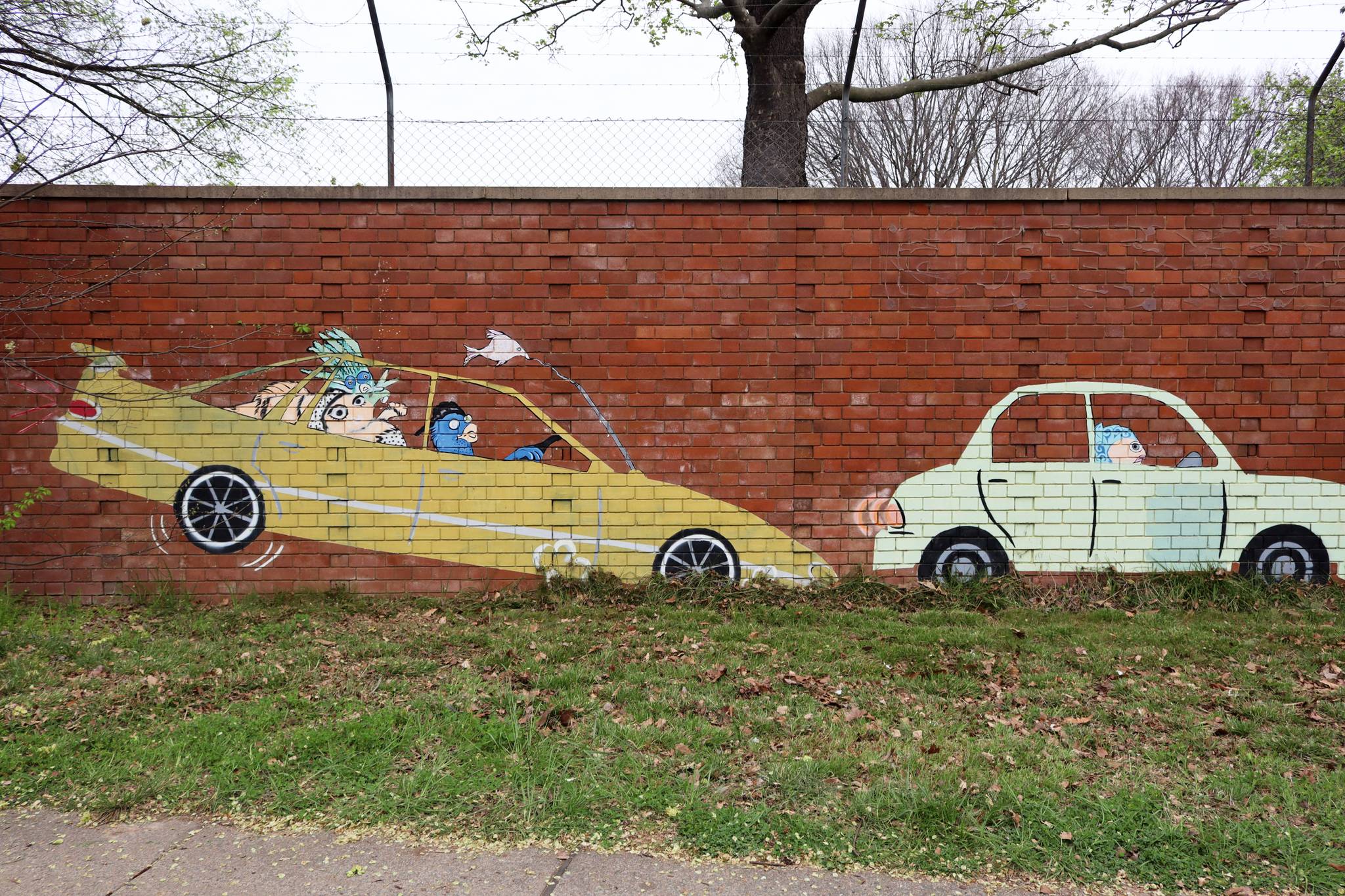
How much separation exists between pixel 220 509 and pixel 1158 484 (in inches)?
272

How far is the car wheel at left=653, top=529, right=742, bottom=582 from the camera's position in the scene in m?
5.99

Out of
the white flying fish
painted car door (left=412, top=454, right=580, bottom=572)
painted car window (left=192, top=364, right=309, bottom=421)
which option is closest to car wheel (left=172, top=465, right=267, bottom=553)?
painted car window (left=192, top=364, right=309, bottom=421)

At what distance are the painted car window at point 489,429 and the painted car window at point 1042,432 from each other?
3140 mm

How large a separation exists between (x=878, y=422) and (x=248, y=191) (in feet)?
A: 16.0

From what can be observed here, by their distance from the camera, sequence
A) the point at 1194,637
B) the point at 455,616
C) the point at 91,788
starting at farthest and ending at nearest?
the point at 455,616
the point at 1194,637
the point at 91,788

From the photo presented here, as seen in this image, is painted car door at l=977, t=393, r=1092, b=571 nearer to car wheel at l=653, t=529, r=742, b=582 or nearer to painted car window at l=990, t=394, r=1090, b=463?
painted car window at l=990, t=394, r=1090, b=463

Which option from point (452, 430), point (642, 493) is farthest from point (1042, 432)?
point (452, 430)

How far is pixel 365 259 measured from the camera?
19.4ft

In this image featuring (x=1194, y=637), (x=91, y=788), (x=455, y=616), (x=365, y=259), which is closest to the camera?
(x=91, y=788)

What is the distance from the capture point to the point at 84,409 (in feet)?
19.2

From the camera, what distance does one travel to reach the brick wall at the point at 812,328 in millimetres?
5930

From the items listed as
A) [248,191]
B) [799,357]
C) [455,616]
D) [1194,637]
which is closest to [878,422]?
[799,357]

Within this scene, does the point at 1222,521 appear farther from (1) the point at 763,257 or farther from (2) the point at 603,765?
(2) the point at 603,765

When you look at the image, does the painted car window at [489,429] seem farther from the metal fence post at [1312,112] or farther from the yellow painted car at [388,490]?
the metal fence post at [1312,112]
